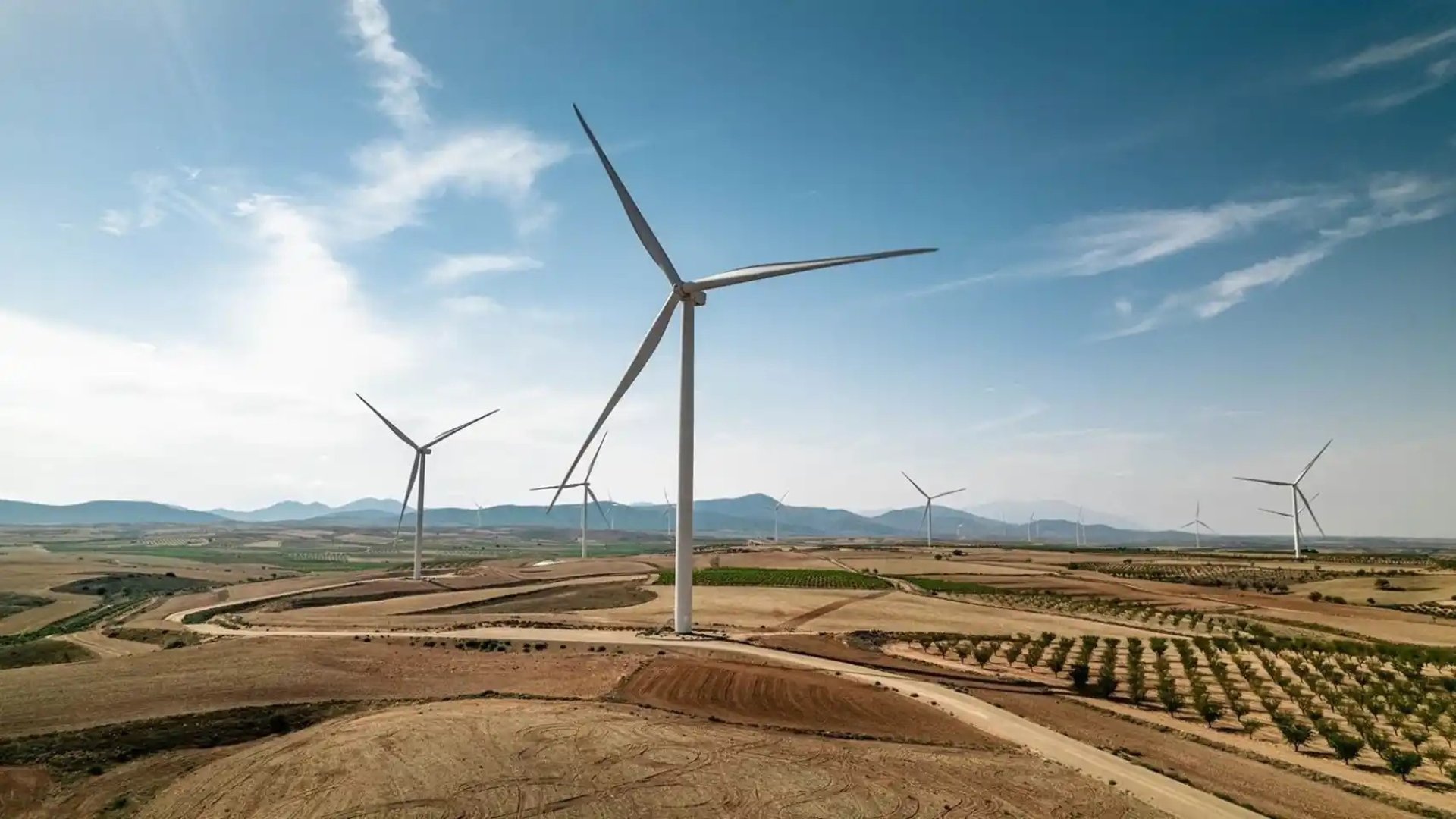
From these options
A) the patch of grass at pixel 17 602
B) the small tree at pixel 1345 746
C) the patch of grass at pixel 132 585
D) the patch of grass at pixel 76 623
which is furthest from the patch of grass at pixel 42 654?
the small tree at pixel 1345 746

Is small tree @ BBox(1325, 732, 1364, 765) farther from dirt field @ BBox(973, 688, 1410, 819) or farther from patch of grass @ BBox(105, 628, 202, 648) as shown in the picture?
patch of grass @ BBox(105, 628, 202, 648)

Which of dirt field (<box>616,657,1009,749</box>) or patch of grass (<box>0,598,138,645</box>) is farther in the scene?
patch of grass (<box>0,598,138,645</box>)

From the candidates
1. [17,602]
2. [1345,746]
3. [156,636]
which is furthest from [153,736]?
[17,602]

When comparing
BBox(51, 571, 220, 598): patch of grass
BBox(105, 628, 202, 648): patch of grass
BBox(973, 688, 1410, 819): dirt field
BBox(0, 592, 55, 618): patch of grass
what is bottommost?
BBox(51, 571, 220, 598): patch of grass

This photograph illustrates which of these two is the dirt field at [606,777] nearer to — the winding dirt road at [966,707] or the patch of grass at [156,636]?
the winding dirt road at [966,707]

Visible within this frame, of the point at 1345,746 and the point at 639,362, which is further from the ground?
the point at 639,362

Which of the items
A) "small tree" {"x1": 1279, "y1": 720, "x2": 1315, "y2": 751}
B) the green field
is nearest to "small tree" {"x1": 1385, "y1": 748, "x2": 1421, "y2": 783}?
"small tree" {"x1": 1279, "y1": 720, "x2": 1315, "y2": 751}

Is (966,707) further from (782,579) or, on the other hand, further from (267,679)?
(782,579)
